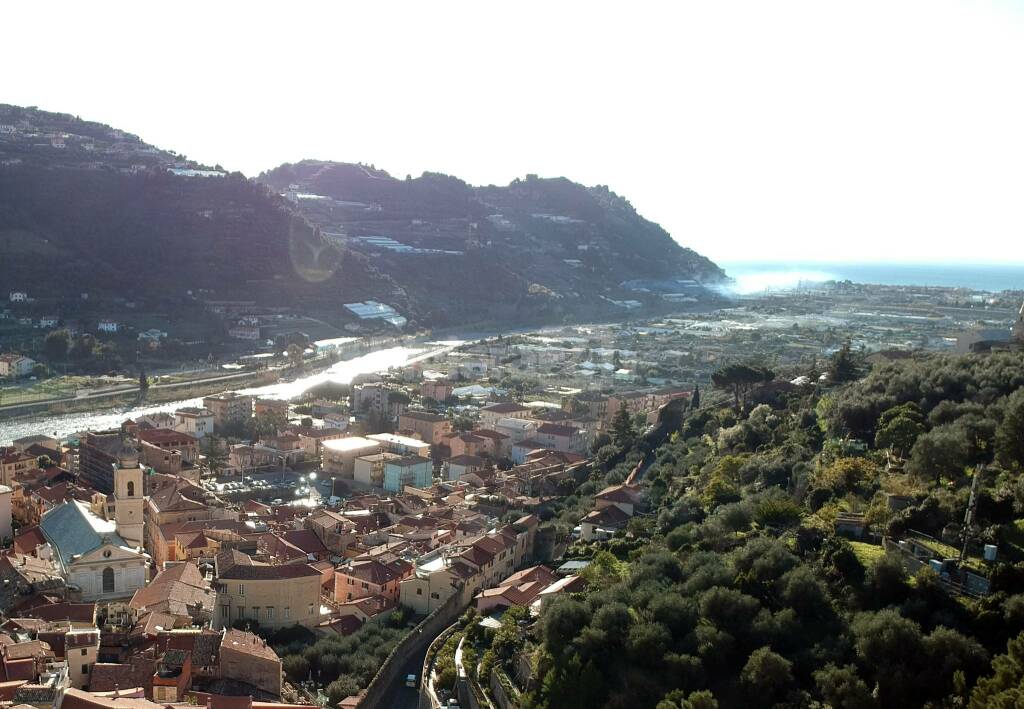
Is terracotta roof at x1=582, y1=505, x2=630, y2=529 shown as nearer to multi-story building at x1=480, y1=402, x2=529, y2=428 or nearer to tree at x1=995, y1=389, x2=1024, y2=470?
tree at x1=995, y1=389, x2=1024, y2=470

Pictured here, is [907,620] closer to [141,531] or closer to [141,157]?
[141,531]

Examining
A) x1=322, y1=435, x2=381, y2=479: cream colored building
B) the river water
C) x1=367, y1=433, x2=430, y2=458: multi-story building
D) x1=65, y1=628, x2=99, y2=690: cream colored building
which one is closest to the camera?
x1=65, y1=628, x2=99, y2=690: cream colored building

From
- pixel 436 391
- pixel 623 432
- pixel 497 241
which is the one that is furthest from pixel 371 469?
pixel 497 241

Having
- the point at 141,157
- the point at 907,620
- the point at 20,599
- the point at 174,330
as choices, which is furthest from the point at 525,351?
the point at 907,620

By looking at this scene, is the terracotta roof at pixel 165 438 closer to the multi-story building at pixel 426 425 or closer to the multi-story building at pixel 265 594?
the multi-story building at pixel 426 425

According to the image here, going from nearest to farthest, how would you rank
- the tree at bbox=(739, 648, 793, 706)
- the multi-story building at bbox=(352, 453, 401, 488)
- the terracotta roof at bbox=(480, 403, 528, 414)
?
the tree at bbox=(739, 648, 793, 706), the multi-story building at bbox=(352, 453, 401, 488), the terracotta roof at bbox=(480, 403, 528, 414)

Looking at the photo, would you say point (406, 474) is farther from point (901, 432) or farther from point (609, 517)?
point (901, 432)

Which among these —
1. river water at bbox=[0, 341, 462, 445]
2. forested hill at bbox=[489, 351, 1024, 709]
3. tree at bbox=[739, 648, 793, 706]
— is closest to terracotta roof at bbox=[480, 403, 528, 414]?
river water at bbox=[0, 341, 462, 445]

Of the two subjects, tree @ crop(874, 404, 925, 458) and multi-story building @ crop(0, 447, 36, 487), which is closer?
tree @ crop(874, 404, 925, 458)
